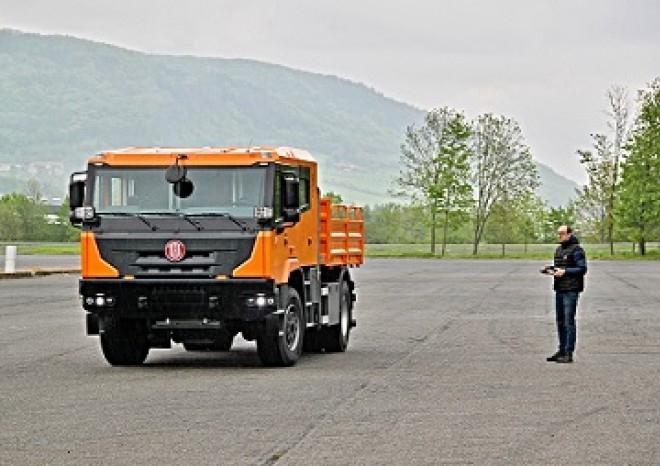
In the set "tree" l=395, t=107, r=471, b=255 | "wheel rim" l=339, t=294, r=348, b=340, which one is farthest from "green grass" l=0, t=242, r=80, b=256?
"wheel rim" l=339, t=294, r=348, b=340

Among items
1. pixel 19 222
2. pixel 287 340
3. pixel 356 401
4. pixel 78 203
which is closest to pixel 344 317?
pixel 287 340

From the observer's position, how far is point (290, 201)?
664 inches

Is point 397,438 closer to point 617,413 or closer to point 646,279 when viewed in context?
point 617,413

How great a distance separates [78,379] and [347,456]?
6125mm

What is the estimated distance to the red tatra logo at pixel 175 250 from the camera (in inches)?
651

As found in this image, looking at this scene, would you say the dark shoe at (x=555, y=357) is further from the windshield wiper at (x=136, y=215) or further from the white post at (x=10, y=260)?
the white post at (x=10, y=260)

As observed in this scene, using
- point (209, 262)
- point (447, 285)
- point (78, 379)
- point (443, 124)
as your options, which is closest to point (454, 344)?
point (209, 262)

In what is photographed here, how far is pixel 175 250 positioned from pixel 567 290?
4930mm

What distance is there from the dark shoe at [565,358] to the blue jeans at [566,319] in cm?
5

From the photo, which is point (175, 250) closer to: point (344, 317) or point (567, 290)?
point (344, 317)

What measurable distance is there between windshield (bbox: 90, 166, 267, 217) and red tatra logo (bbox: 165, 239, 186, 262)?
42 cm

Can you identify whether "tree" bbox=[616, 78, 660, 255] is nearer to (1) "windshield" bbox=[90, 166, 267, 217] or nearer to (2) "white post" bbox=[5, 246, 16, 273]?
(2) "white post" bbox=[5, 246, 16, 273]

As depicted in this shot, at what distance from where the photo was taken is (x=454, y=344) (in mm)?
20609

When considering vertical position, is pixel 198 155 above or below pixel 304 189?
above
